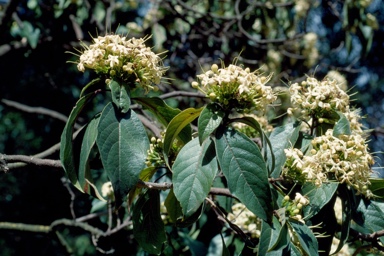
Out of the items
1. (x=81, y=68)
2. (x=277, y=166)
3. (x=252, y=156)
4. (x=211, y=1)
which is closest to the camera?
(x=252, y=156)

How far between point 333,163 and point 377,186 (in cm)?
24

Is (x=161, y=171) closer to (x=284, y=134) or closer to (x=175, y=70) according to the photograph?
(x=284, y=134)

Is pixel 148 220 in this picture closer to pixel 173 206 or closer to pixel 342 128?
pixel 173 206

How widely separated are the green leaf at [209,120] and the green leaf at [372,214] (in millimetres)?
594

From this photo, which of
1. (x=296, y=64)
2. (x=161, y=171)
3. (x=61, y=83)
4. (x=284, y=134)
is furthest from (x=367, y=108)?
(x=284, y=134)

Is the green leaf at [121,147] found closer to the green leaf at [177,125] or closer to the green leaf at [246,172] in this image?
the green leaf at [177,125]

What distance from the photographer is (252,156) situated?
1.10 metres

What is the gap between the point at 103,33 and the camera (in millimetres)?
3119

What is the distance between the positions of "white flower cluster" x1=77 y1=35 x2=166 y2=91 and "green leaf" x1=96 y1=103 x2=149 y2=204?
0.34 ft

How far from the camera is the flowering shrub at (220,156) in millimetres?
1083

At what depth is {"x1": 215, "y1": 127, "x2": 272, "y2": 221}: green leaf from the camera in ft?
3.51

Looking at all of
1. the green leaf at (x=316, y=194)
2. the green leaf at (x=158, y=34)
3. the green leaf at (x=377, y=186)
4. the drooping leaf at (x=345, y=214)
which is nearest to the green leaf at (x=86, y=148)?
the green leaf at (x=316, y=194)

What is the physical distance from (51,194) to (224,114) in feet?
13.6

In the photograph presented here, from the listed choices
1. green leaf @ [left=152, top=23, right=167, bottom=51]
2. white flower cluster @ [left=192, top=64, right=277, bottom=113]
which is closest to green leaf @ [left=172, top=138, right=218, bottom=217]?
white flower cluster @ [left=192, top=64, right=277, bottom=113]
